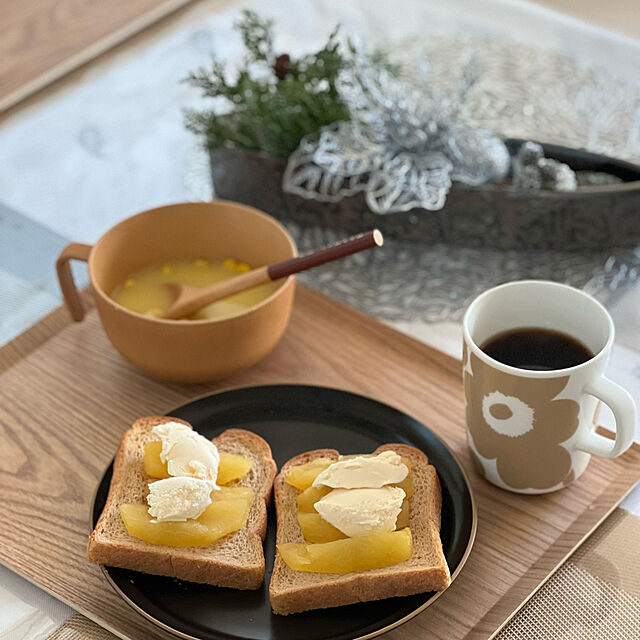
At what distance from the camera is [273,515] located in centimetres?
84

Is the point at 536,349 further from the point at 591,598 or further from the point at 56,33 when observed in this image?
the point at 56,33

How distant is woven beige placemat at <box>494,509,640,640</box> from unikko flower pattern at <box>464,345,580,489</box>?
0.08m

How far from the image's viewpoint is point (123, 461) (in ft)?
2.79

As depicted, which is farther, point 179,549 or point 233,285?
point 233,285

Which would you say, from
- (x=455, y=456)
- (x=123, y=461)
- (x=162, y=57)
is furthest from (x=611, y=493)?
(x=162, y=57)

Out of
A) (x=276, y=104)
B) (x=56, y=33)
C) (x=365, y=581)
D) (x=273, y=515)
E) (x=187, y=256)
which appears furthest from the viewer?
(x=56, y=33)

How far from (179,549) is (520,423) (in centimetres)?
32

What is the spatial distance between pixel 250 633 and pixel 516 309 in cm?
40

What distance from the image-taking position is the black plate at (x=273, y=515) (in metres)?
0.73

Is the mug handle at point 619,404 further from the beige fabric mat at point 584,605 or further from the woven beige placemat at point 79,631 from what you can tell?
the woven beige placemat at point 79,631

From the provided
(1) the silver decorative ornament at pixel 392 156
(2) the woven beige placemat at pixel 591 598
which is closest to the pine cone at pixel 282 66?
(1) the silver decorative ornament at pixel 392 156

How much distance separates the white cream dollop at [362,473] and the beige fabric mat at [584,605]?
0.16 metres

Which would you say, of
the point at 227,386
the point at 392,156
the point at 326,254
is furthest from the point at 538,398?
the point at 392,156

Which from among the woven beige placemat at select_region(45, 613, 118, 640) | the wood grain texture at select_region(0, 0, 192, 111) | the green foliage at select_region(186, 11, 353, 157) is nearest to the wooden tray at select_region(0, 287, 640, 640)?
the woven beige placemat at select_region(45, 613, 118, 640)
